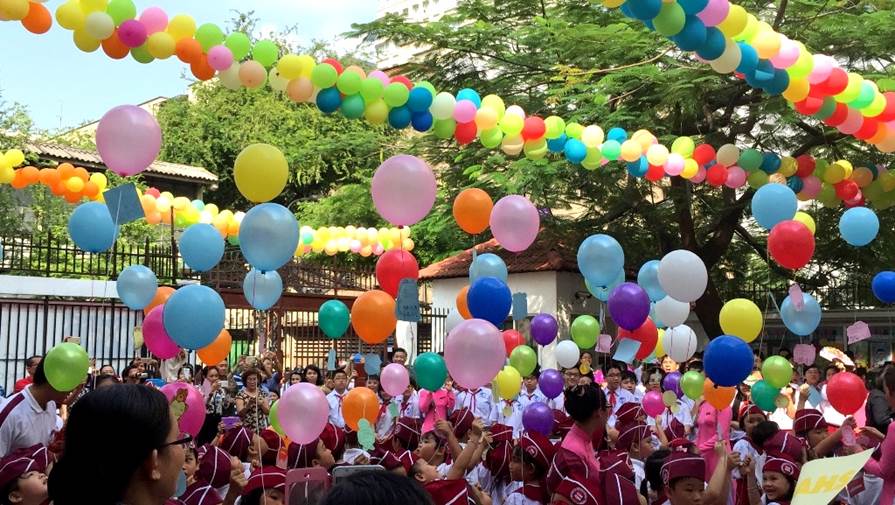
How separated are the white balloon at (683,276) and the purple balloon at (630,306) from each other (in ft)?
1.47

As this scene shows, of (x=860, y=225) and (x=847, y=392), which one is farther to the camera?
(x=860, y=225)

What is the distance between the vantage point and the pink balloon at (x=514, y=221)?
679cm

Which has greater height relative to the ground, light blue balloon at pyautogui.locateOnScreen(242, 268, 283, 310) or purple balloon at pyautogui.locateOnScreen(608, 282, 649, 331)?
purple balloon at pyautogui.locateOnScreen(608, 282, 649, 331)

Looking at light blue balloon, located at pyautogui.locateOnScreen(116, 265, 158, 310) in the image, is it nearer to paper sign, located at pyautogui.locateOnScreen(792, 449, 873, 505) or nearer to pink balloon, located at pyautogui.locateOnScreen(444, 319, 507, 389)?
pink balloon, located at pyautogui.locateOnScreen(444, 319, 507, 389)

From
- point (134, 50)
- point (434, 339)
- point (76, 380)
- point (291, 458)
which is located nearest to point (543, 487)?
point (291, 458)

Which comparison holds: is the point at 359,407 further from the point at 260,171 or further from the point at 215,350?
the point at 260,171

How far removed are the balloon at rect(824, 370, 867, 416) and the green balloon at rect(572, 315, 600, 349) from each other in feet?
7.29

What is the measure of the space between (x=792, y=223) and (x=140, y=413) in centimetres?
580

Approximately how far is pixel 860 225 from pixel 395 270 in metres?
3.97

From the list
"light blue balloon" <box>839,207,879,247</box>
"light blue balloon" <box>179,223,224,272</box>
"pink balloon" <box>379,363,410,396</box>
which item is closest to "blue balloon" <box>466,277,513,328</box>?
"pink balloon" <box>379,363,410,396</box>

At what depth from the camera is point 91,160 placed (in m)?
20.1

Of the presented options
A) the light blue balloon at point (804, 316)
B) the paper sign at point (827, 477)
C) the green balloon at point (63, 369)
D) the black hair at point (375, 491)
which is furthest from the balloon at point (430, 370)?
A: the black hair at point (375, 491)

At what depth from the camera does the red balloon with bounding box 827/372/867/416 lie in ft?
19.6

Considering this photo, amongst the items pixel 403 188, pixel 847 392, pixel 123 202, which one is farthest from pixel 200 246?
pixel 847 392
